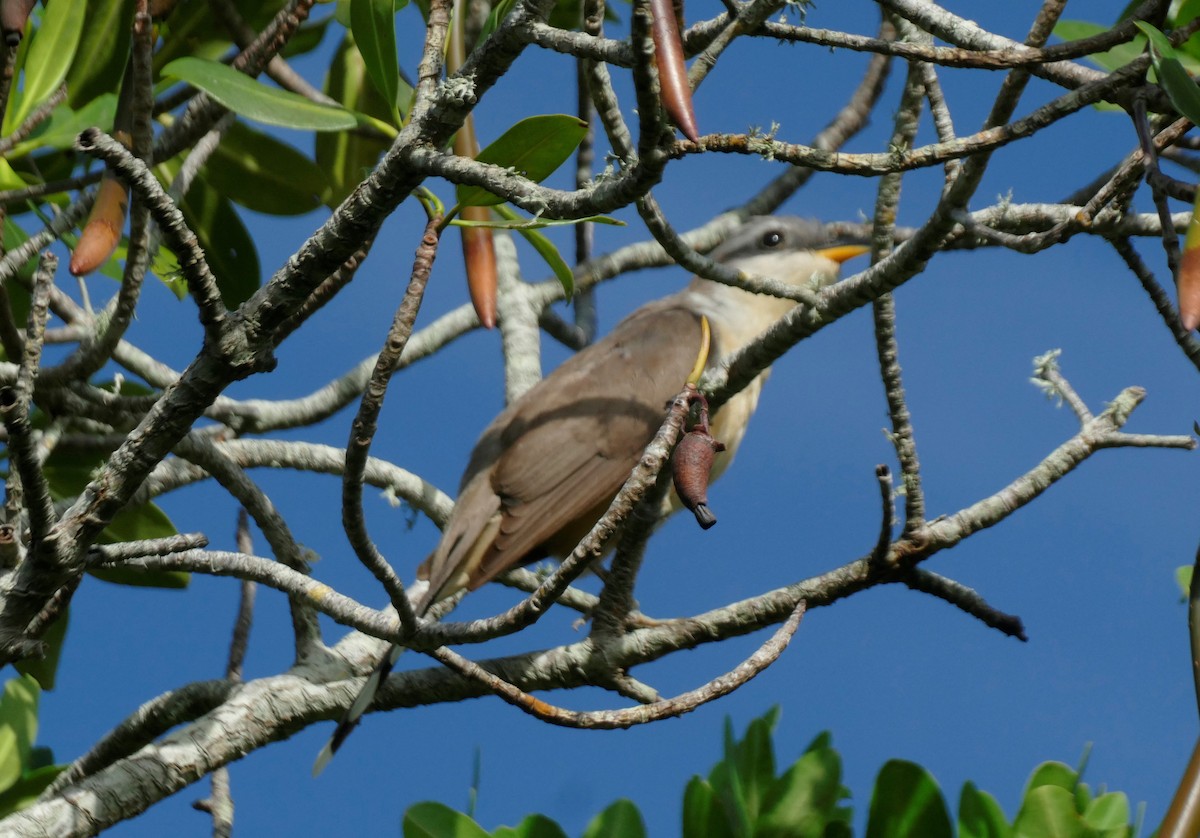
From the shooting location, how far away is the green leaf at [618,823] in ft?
10.3

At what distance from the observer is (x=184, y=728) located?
353cm

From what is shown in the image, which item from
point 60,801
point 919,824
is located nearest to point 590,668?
point 919,824

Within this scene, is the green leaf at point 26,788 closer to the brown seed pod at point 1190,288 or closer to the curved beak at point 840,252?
the brown seed pod at point 1190,288

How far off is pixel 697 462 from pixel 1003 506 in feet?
6.20

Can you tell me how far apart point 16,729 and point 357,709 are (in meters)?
1.30

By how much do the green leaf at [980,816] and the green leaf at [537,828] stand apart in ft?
3.16

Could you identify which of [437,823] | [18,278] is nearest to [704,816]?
[437,823]

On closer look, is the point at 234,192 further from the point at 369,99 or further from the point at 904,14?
the point at 904,14

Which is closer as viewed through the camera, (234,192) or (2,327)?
(2,327)

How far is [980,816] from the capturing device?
3.07 metres

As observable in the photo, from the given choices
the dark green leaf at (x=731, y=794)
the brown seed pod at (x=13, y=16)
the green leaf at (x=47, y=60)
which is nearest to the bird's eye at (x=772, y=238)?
the green leaf at (x=47, y=60)

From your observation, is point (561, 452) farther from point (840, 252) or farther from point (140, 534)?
point (840, 252)

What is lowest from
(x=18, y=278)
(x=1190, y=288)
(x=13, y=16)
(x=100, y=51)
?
(x=1190, y=288)

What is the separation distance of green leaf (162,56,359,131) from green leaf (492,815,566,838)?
179cm
